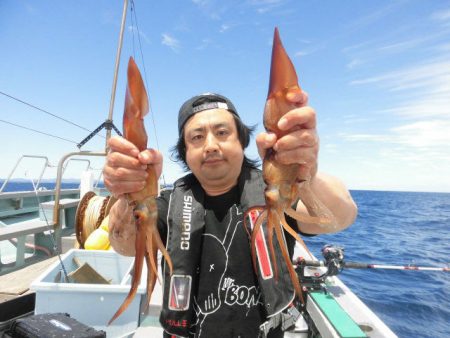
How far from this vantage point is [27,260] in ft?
24.5

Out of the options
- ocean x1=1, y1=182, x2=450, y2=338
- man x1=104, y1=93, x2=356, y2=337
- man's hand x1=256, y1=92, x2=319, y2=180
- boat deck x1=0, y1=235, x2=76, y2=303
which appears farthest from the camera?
ocean x1=1, y1=182, x2=450, y2=338

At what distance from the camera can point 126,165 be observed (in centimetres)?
167

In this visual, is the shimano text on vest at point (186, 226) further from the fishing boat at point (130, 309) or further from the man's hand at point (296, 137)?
the man's hand at point (296, 137)

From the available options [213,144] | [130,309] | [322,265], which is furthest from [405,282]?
[213,144]

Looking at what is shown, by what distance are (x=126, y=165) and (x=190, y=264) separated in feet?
4.42

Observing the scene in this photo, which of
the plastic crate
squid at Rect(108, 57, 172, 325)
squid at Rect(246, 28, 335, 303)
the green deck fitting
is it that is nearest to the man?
squid at Rect(108, 57, 172, 325)

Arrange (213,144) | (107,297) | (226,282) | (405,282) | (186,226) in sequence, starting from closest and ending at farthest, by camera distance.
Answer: (213,144)
(226,282)
(186,226)
(107,297)
(405,282)

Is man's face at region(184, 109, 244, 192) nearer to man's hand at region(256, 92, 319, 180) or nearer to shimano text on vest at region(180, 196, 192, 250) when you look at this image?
shimano text on vest at region(180, 196, 192, 250)

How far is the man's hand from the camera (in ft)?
4.95

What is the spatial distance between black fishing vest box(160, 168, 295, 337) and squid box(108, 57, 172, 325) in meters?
0.89

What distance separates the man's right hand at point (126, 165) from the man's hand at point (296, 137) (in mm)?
647

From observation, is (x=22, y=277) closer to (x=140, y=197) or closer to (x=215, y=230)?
(x=215, y=230)

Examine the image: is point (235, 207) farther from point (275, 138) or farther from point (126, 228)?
point (275, 138)

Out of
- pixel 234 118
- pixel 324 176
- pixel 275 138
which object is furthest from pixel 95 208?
pixel 275 138
